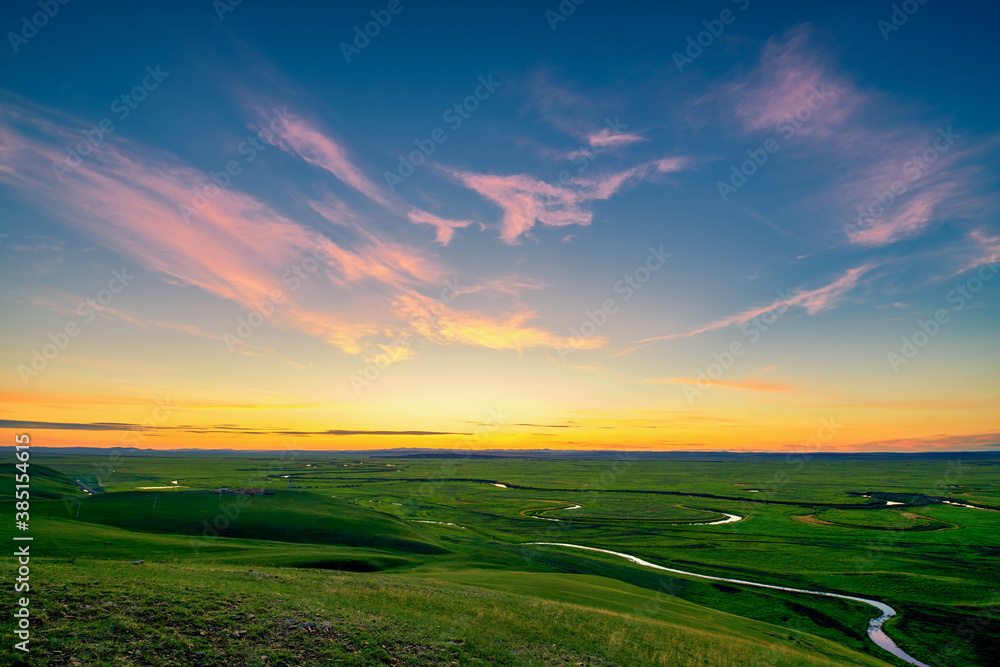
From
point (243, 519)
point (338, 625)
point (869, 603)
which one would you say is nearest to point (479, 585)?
point (338, 625)

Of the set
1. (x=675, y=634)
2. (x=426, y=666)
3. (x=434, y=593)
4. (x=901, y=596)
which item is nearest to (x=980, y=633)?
(x=901, y=596)

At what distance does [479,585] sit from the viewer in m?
40.3

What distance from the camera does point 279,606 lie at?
22.8 metres

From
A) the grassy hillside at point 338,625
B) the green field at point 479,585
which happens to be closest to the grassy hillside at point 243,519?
the green field at point 479,585

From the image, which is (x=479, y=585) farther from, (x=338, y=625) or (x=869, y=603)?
(x=869, y=603)

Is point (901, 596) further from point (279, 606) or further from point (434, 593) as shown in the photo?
point (279, 606)

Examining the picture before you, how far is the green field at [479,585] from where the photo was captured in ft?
64.0

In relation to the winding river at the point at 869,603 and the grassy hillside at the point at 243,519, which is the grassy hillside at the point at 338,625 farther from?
the grassy hillside at the point at 243,519

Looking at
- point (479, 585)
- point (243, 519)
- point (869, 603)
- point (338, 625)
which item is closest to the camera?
point (338, 625)

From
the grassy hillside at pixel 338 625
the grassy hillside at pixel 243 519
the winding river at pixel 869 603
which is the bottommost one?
the winding river at pixel 869 603

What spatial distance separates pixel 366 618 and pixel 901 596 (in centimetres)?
7402

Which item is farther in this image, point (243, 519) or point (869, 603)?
point (243, 519)

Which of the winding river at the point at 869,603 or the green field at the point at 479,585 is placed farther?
the winding river at the point at 869,603

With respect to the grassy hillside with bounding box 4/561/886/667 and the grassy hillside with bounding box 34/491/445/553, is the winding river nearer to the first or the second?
the grassy hillside with bounding box 4/561/886/667
